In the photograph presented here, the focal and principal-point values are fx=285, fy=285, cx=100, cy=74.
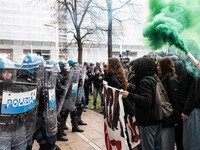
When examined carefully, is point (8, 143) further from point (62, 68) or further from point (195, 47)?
point (62, 68)

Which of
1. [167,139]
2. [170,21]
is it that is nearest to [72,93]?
[167,139]

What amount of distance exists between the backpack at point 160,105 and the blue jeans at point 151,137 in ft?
0.59

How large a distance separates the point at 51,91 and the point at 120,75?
130 centimetres

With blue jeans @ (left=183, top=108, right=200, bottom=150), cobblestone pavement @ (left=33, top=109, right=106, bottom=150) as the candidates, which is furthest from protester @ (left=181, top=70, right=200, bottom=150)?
cobblestone pavement @ (left=33, top=109, right=106, bottom=150)

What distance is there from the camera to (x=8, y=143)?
327 centimetres

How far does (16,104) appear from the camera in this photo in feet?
10.9

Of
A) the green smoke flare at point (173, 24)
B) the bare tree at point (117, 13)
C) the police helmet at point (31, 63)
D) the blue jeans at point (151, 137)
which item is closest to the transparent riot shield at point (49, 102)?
the police helmet at point (31, 63)

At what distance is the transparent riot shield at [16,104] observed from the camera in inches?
127

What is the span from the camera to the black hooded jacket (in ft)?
12.2

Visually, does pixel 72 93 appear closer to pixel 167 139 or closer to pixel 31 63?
pixel 31 63

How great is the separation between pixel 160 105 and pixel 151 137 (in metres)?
0.47

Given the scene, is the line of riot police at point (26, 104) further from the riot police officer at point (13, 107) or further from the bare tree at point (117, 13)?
the bare tree at point (117, 13)

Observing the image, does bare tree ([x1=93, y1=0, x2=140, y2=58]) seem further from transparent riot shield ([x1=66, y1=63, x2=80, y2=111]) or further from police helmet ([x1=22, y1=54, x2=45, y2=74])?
police helmet ([x1=22, y1=54, x2=45, y2=74])

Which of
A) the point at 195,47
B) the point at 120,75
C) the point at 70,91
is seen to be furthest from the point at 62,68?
the point at 195,47
